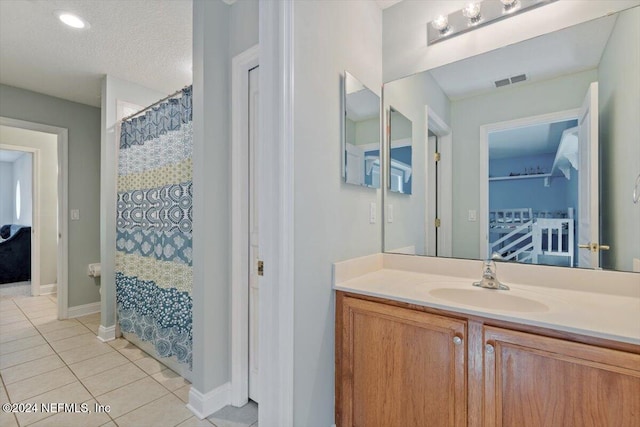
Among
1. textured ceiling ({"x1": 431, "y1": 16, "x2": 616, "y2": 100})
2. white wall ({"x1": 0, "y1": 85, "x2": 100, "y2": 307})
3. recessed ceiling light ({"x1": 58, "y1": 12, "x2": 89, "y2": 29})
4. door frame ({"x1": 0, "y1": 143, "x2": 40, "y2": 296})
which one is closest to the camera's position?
textured ceiling ({"x1": 431, "y1": 16, "x2": 616, "y2": 100})

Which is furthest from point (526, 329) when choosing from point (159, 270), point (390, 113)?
point (159, 270)

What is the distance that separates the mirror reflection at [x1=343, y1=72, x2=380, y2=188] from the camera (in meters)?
1.55

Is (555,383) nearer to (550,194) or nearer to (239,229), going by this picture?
(550,194)

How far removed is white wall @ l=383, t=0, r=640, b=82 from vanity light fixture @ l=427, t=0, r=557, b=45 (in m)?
0.02

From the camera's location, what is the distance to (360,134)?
5.44 ft

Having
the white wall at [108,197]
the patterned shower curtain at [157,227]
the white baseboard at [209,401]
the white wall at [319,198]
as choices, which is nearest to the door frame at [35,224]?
the white wall at [108,197]

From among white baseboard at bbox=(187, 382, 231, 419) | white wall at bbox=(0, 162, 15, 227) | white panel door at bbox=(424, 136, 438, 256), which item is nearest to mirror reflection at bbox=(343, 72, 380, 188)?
white panel door at bbox=(424, 136, 438, 256)

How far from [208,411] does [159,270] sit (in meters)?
1.04

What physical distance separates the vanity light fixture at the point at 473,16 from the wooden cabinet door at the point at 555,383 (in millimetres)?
1532

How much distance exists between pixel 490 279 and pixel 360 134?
0.98m

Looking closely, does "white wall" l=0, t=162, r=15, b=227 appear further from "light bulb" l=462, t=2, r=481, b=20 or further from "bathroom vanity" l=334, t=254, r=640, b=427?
"light bulb" l=462, t=2, r=481, b=20

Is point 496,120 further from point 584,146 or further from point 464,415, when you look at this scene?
point 464,415

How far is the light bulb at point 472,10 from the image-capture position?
1.56 metres

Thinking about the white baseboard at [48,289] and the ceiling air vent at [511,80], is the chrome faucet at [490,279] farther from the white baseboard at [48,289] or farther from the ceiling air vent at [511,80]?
the white baseboard at [48,289]
